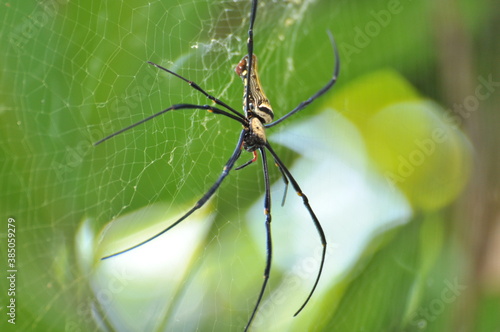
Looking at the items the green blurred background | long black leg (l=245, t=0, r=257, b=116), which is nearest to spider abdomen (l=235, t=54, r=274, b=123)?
long black leg (l=245, t=0, r=257, b=116)

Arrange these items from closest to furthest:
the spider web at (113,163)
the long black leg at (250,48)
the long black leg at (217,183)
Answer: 1. the spider web at (113,163)
2. the long black leg at (217,183)
3. the long black leg at (250,48)

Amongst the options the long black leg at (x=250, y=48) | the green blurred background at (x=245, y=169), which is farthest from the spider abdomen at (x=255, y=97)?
the green blurred background at (x=245, y=169)

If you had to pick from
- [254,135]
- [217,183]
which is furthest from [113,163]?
[254,135]

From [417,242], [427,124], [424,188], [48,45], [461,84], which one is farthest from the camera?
[427,124]

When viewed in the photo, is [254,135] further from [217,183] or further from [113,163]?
[113,163]

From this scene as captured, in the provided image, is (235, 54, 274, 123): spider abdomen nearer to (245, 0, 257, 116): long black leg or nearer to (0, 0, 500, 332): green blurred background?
(245, 0, 257, 116): long black leg

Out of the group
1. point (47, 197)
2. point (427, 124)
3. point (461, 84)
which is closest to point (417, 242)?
point (461, 84)

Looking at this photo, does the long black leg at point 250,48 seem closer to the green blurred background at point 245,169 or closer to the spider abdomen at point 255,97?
the spider abdomen at point 255,97

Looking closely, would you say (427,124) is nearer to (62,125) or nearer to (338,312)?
(338,312)
